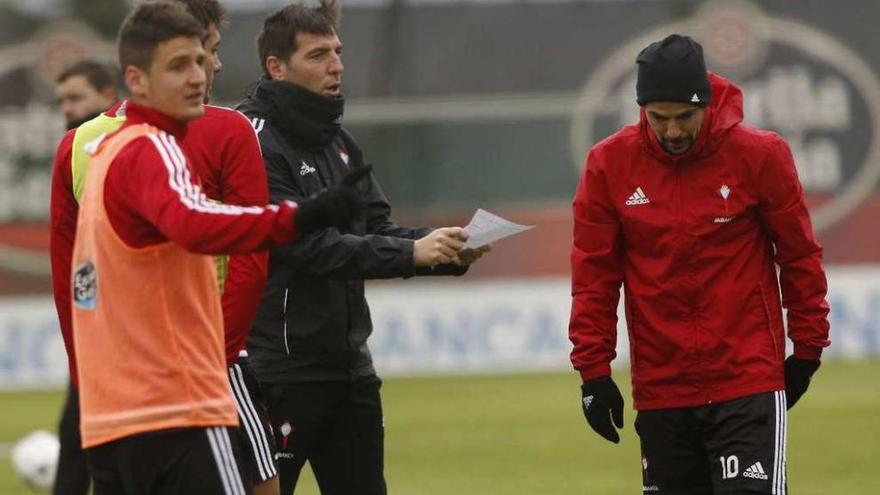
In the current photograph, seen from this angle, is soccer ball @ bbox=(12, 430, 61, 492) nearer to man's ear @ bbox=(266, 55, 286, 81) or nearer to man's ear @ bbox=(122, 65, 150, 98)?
man's ear @ bbox=(266, 55, 286, 81)

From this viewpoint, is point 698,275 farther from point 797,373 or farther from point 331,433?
point 331,433

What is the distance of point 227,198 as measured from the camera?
19.9 feet

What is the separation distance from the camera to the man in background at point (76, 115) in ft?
28.0

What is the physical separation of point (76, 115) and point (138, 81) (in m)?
4.10

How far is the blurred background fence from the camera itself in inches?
860

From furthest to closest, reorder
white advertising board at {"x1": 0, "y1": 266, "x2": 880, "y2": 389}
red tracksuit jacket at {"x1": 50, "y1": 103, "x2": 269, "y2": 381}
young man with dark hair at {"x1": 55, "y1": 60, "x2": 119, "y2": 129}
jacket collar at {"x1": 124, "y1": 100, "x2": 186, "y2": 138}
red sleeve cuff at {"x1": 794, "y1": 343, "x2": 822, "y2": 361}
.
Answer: white advertising board at {"x1": 0, "y1": 266, "x2": 880, "y2": 389} < young man with dark hair at {"x1": 55, "y1": 60, "x2": 119, "y2": 129} < red sleeve cuff at {"x1": 794, "y1": 343, "x2": 822, "y2": 361} < red tracksuit jacket at {"x1": 50, "y1": 103, "x2": 269, "y2": 381} < jacket collar at {"x1": 124, "y1": 100, "x2": 186, "y2": 138}

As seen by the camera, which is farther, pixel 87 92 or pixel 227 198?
pixel 87 92

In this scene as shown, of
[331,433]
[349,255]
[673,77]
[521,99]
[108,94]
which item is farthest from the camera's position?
[521,99]

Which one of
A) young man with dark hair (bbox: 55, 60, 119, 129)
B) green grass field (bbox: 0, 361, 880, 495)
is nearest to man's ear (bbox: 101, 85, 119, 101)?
young man with dark hair (bbox: 55, 60, 119, 129)

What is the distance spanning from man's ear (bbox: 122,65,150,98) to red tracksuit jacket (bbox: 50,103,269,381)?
798 millimetres

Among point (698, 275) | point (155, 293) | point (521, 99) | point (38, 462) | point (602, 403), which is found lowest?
point (38, 462)

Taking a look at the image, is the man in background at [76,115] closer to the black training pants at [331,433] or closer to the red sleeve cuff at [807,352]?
the black training pants at [331,433]

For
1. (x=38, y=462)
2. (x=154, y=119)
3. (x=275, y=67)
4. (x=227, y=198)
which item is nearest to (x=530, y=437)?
(x=38, y=462)

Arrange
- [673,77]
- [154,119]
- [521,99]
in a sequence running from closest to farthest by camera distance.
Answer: [154,119] < [673,77] < [521,99]
